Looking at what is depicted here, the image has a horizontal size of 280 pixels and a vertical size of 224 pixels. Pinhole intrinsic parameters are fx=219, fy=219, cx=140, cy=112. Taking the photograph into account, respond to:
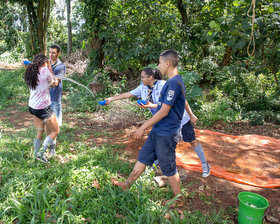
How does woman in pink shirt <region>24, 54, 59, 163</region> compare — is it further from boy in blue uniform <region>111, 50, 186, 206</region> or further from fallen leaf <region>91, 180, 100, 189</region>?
boy in blue uniform <region>111, 50, 186, 206</region>

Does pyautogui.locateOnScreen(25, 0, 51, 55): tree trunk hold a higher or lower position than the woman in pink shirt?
higher

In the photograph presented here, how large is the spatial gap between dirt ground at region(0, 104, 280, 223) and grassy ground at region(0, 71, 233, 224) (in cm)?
17

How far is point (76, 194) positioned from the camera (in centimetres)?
252

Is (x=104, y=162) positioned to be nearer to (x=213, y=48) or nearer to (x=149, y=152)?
(x=149, y=152)

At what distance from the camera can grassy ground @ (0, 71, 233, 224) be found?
2234mm

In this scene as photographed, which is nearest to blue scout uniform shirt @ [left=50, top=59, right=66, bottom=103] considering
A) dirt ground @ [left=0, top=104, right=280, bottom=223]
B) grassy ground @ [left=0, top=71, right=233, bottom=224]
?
grassy ground @ [left=0, top=71, right=233, bottom=224]

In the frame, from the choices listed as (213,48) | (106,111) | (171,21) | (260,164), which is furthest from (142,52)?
(260,164)

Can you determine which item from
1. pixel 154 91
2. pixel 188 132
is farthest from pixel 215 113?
pixel 154 91

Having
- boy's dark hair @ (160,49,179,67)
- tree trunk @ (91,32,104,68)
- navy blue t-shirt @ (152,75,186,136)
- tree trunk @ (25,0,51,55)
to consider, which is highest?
tree trunk @ (25,0,51,55)

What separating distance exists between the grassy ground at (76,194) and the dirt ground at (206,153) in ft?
0.56

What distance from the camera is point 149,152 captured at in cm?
258

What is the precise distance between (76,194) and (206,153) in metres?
2.55

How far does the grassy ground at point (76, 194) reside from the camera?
223 centimetres

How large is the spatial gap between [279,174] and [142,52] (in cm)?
511
